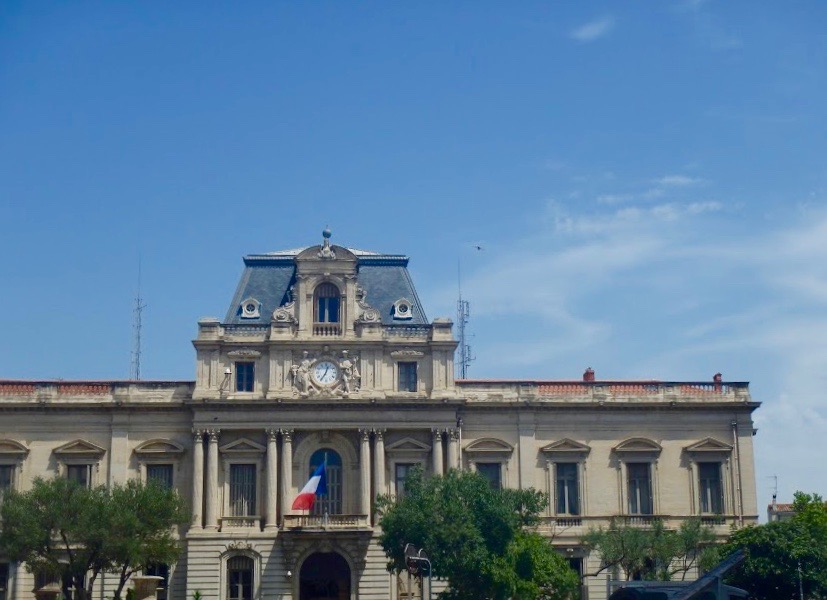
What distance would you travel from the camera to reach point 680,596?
123 ft

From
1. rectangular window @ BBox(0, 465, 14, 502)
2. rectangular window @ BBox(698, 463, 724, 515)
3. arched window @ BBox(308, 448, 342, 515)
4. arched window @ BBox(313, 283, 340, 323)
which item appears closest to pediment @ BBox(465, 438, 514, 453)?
arched window @ BBox(308, 448, 342, 515)

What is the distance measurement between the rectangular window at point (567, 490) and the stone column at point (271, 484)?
14332mm

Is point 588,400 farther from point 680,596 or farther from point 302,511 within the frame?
point 680,596

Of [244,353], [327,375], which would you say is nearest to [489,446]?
[327,375]

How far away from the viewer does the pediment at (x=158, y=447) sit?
6212 centimetres

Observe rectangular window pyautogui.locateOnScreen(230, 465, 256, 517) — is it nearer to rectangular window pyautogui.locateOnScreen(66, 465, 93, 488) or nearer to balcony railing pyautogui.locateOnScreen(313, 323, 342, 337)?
rectangular window pyautogui.locateOnScreen(66, 465, 93, 488)

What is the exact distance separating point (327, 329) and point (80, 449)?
13.8 m

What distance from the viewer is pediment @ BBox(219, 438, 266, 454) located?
61469 millimetres

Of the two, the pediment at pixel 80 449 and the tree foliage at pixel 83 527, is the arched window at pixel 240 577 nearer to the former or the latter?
the tree foliage at pixel 83 527

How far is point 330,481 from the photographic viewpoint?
62.0 metres

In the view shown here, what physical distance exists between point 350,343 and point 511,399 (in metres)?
8.84

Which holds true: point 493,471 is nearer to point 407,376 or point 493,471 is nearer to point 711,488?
point 407,376

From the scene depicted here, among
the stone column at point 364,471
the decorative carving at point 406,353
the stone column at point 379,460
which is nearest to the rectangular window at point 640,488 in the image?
the decorative carving at point 406,353

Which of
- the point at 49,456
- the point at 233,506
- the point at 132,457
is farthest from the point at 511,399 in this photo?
the point at 49,456
